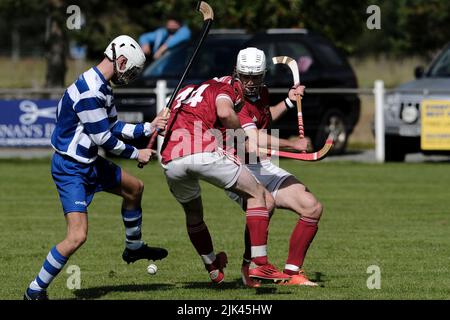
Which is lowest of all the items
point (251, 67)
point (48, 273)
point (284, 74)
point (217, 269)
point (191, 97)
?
point (217, 269)

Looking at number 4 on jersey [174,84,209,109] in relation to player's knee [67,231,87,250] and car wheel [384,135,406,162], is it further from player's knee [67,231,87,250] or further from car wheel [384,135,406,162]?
car wheel [384,135,406,162]

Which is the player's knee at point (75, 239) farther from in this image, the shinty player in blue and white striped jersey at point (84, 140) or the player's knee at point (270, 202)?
the player's knee at point (270, 202)

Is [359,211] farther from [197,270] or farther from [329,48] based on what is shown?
[329,48]

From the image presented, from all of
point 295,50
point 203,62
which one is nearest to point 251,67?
point 203,62

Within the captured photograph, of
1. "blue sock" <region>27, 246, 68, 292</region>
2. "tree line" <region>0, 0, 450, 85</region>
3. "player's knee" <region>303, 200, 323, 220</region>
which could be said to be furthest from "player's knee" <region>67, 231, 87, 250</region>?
"tree line" <region>0, 0, 450, 85</region>

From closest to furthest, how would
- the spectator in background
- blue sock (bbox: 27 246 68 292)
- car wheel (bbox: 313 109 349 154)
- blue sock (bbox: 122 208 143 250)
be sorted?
blue sock (bbox: 27 246 68 292)
blue sock (bbox: 122 208 143 250)
car wheel (bbox: 313 109 349 154)
the spectator in background

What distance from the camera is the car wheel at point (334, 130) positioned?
2198cm

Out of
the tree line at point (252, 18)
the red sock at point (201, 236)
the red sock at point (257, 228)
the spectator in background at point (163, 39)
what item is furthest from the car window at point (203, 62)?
the red sock at point (257, 228)

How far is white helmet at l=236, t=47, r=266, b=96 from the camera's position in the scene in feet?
31.7

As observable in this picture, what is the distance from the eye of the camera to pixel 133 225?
32.8 feet

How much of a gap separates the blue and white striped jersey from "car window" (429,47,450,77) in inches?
495

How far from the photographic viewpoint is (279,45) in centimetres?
2202

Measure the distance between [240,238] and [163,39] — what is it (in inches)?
425

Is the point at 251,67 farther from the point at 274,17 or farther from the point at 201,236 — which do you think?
the point at 274,17
